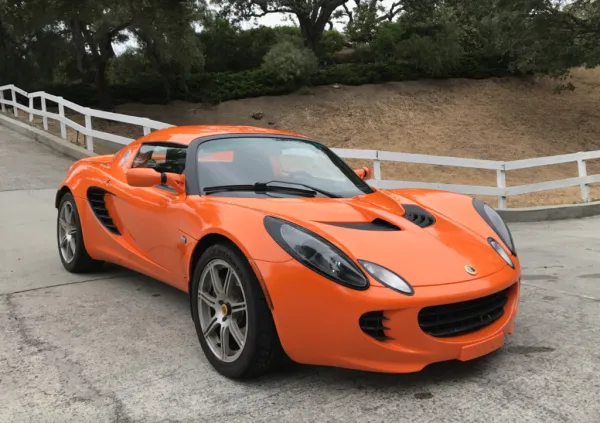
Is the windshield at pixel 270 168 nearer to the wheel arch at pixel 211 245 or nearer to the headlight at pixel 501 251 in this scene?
the wheel arch at pixel 211 245

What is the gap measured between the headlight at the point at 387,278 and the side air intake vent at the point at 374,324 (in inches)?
5.5

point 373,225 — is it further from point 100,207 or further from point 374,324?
point 100,207

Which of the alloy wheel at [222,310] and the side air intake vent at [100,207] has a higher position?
the side air intake vent at [100,207]

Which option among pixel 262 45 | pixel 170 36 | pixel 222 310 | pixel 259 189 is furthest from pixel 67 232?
pixel 262 45

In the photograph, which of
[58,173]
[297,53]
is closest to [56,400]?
[58,173]

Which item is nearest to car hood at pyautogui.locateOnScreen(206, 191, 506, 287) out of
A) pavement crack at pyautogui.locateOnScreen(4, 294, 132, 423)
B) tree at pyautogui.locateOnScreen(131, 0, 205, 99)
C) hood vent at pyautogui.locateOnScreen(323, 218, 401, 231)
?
hood vent at pyautogui.locateOnScreen(323, 218, 401, 231)

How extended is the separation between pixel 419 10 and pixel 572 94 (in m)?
8.80

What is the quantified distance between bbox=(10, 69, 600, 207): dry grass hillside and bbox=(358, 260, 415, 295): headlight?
55.7 feet

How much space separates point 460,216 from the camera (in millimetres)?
3508

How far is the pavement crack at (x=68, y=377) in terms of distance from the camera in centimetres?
270

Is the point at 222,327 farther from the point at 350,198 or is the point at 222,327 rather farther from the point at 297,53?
the point at 297,53

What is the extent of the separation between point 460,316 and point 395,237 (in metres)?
0.52

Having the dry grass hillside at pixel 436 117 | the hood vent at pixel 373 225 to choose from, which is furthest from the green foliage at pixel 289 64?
the hood vent at pixel 373 225

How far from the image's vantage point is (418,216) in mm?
3400
